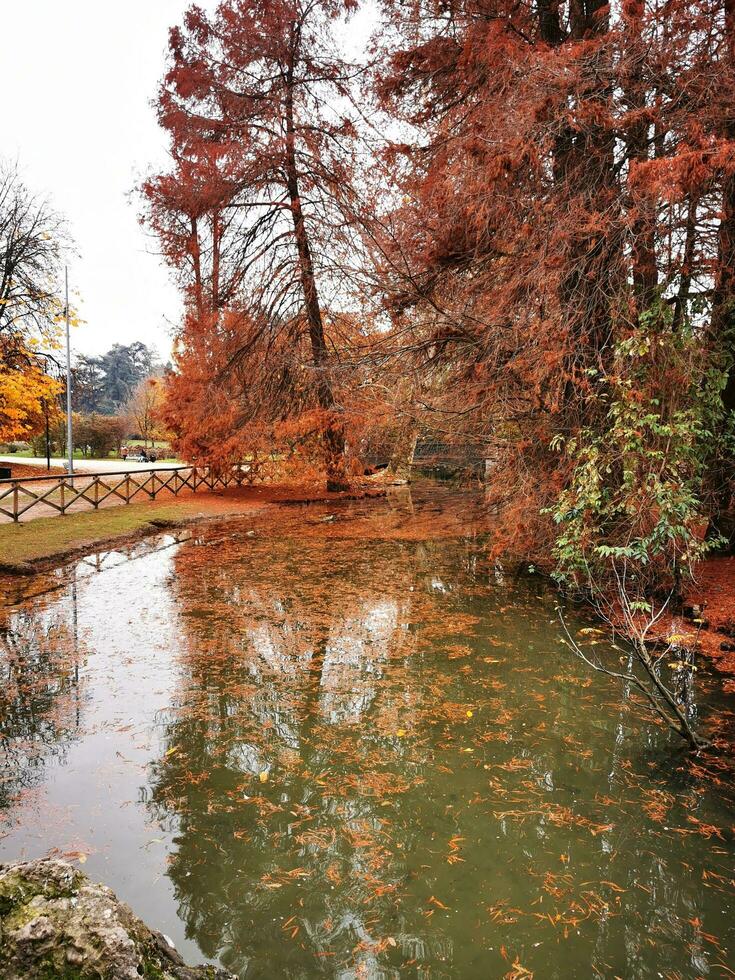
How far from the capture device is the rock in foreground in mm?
1520

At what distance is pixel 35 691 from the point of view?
5.95 meters

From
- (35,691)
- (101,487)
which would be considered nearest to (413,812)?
(35,691)

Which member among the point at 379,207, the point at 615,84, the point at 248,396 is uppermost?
the point at 379,207

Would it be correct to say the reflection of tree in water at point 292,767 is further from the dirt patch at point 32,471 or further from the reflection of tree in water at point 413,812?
the dirt patch at point 32,471

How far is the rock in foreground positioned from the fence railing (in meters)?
13.6

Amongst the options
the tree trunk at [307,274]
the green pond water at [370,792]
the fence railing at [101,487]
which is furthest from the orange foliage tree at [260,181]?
the green pond water at [370,792]

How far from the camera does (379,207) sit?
1752 centimetres

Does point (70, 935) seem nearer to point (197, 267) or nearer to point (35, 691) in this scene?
point (35, 691)

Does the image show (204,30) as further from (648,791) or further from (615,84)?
(648,791)

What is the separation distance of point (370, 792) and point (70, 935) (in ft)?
9.85

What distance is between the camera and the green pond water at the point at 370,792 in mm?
3074

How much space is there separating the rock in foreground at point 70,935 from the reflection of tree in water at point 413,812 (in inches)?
58.6

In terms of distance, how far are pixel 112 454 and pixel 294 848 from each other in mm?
44737

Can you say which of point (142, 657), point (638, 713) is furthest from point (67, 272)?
point (638, 713)
